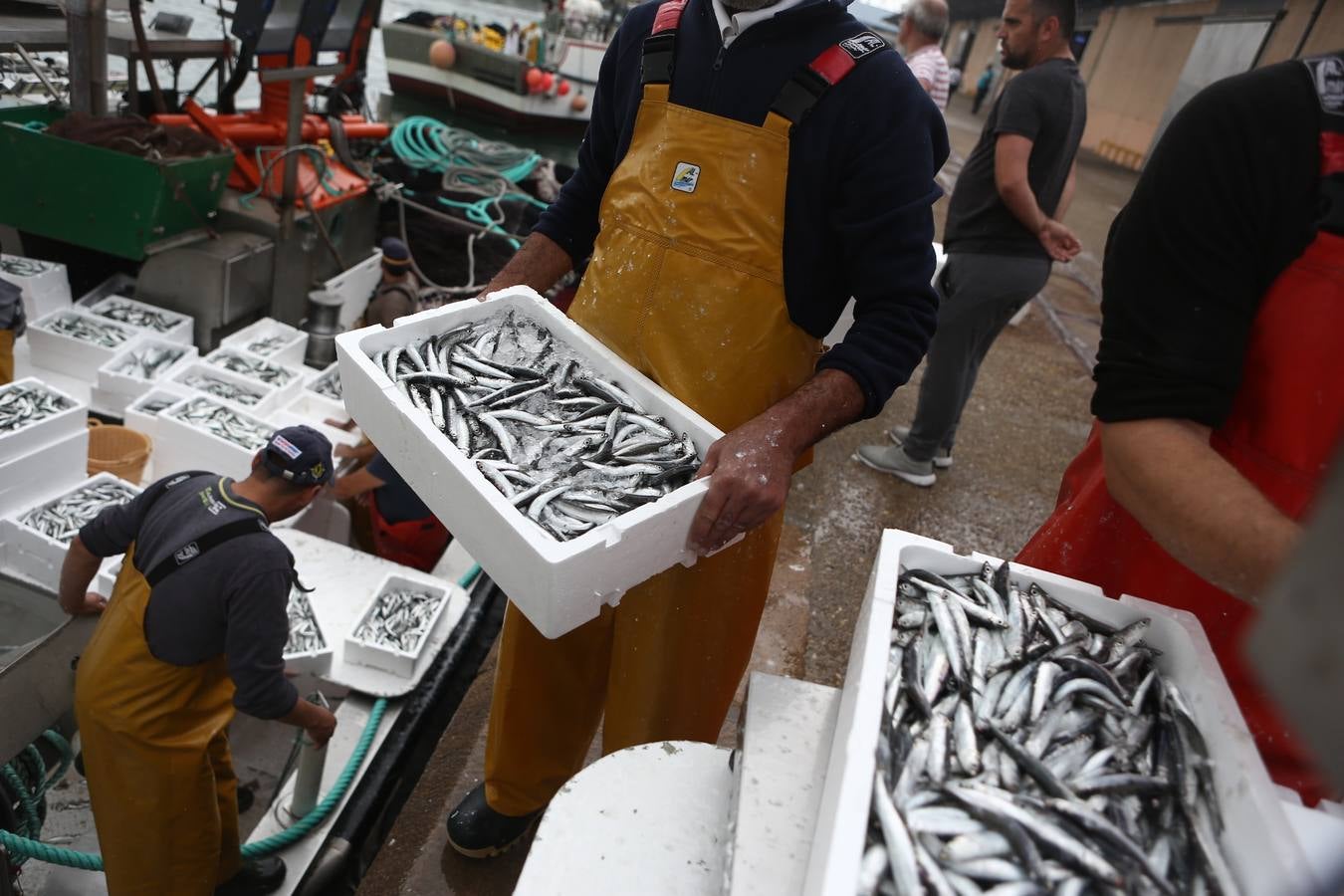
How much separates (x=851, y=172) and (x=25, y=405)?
424cm

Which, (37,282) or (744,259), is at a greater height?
(744,259)

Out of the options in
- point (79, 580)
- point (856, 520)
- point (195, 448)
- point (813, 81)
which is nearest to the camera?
point (813, 81)

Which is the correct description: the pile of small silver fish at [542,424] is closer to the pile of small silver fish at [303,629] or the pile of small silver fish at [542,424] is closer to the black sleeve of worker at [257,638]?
the black sleeve of worker at [257,638]

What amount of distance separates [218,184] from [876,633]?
619 cm

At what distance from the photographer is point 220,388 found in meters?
5.20

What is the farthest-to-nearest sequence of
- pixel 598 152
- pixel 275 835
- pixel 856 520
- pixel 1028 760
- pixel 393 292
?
1. pixel 393 292
2. pixel 856 520
3. pixel 275 835
4. pixel 598 152
5. pixel 1028 760

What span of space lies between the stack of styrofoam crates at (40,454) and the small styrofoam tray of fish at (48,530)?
69 mm

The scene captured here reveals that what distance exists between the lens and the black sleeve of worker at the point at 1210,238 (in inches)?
57.5

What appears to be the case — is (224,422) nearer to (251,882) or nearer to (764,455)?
(251,882)

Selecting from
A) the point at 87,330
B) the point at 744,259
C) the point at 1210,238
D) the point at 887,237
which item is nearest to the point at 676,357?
the point at 744,259

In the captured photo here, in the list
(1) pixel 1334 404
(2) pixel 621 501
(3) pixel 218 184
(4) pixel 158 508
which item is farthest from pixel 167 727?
(3) pixel 218 184

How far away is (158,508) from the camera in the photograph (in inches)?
115

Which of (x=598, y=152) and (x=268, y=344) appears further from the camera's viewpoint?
(x=268, y=344)

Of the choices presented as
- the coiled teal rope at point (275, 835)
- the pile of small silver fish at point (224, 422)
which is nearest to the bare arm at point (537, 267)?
the coiled teal rope at point (275, 835)
